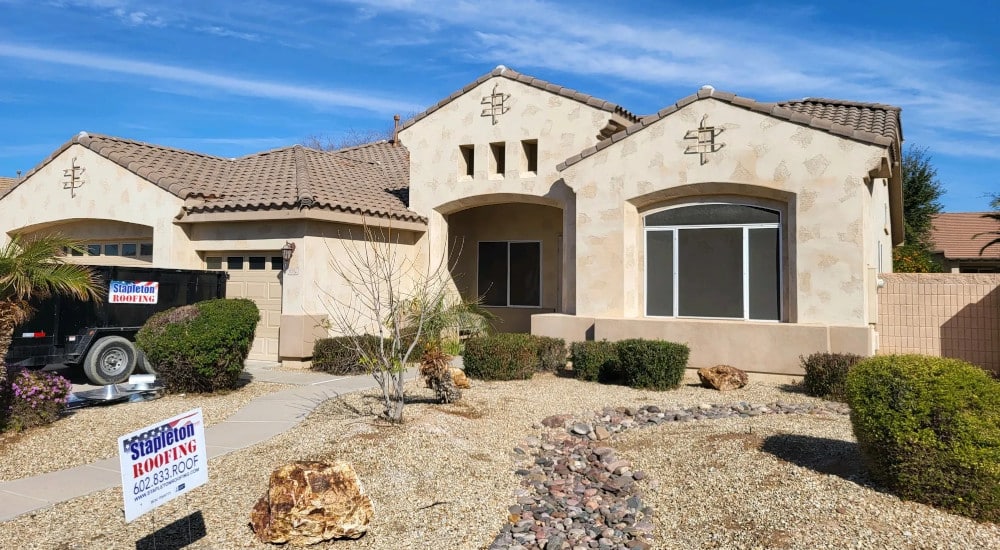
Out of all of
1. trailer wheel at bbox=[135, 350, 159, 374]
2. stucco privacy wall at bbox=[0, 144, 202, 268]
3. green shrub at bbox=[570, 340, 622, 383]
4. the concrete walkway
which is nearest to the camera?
the concrete walkway

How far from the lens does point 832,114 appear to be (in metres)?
14.9

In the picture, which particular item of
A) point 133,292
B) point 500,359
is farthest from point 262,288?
point 500,359

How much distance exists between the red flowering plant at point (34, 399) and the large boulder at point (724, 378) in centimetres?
946

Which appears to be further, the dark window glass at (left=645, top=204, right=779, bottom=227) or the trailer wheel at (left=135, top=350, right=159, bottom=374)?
the dark window glass at (left=645, top=204, right=779, bottom=227)

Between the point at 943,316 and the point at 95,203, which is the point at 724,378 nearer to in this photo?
the point at 943,316

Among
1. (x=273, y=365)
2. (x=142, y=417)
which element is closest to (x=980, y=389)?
(x=142, y=417)

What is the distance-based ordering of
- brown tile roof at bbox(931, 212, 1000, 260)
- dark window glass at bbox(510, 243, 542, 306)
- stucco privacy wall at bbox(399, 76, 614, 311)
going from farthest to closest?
brown tile roof at bbox(931, 212, 1000, 260), dark window glass at bbox(510, 243, 542, 306), stucco privacy wall at bbox(399, 76, 614, 311)

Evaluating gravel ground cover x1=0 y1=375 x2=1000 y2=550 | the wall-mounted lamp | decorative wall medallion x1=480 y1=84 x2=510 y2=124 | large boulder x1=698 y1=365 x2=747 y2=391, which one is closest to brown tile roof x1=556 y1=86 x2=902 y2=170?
decorative wall medallion x1=480 y1=84 x2=510 y2=124

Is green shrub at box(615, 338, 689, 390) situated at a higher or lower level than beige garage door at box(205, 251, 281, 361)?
lower

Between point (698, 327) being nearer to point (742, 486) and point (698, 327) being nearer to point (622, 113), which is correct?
point (622, 113)

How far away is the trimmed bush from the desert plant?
12.2 ft

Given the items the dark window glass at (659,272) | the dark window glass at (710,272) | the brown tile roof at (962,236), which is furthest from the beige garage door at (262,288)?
the brown tile roof at (962,236)

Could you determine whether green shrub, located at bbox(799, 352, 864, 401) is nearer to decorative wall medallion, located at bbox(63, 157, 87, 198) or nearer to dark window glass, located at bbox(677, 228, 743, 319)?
dark window glass, located at bbox(677, 228, 743, 319)

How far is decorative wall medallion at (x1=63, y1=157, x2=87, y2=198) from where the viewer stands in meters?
17.8
